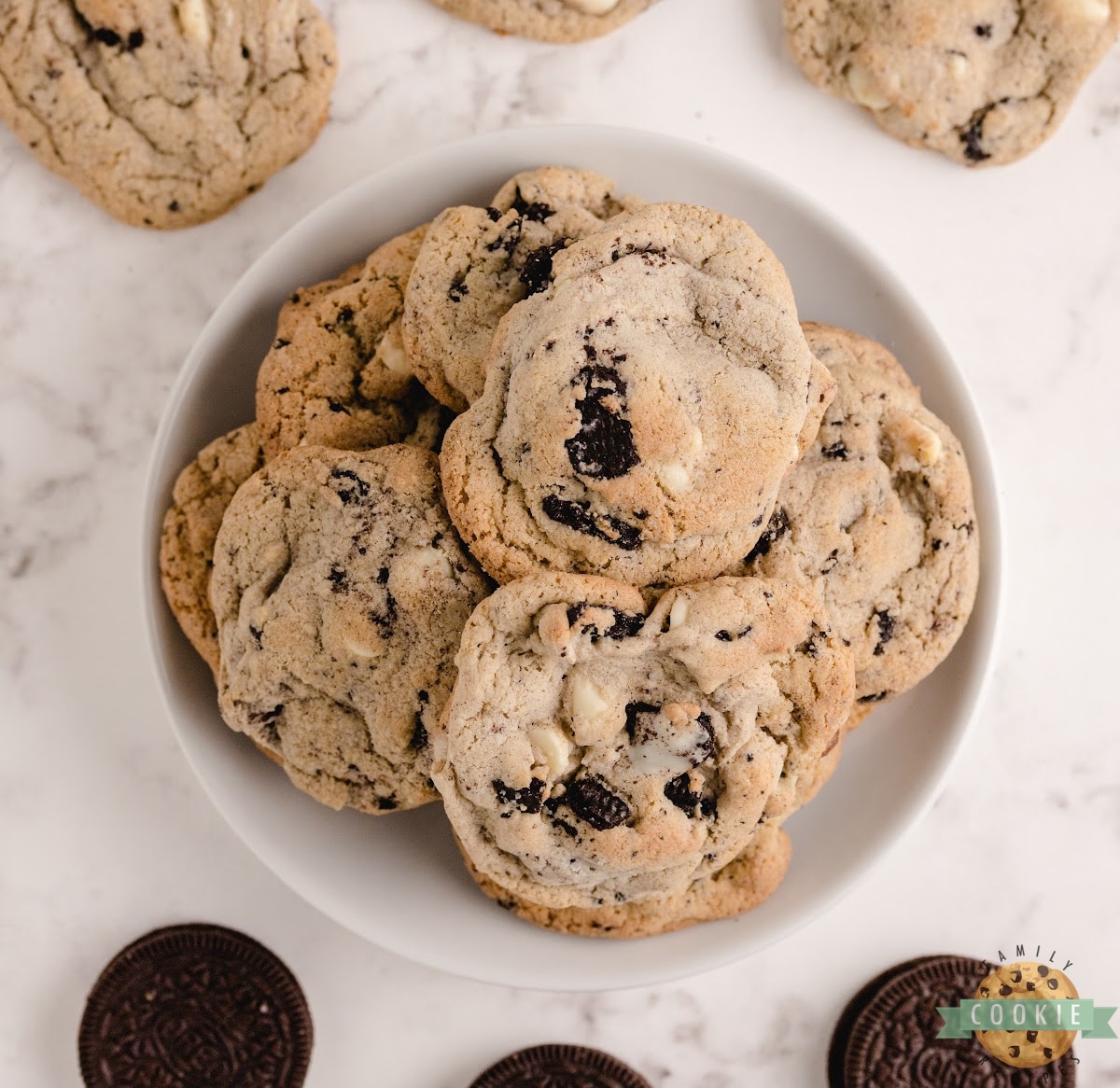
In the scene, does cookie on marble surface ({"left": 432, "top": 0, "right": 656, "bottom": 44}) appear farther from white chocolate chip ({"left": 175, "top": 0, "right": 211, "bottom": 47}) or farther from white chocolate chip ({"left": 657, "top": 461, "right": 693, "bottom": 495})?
white chocolate chip ({"left": 657, "top": 461, "right": 693, "bottom": 495})

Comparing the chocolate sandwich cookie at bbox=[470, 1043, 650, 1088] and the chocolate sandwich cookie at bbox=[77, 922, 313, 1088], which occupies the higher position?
the chocolate sandwich cookie at bbox=[470, 1043, 650, 1088]

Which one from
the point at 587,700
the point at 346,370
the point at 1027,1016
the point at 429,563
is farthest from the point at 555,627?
the point at 1027,1016

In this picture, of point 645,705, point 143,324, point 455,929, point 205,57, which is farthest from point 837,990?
point 205,57

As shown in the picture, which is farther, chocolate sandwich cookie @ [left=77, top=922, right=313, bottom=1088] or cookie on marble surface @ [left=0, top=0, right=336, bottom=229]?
chocolate sandwich cookie @ [left=77, top=922, right=313, bottom=1088]

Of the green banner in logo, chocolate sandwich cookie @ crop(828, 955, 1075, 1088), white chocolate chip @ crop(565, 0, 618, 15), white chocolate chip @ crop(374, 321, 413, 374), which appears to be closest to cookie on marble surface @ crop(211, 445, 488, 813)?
white chocolate chip @ crop(374, 321, 413, 374)

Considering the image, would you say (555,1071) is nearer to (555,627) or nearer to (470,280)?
(555,627)

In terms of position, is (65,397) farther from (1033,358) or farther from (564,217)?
(1033,358)

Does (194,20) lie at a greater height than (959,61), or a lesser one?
lesser
